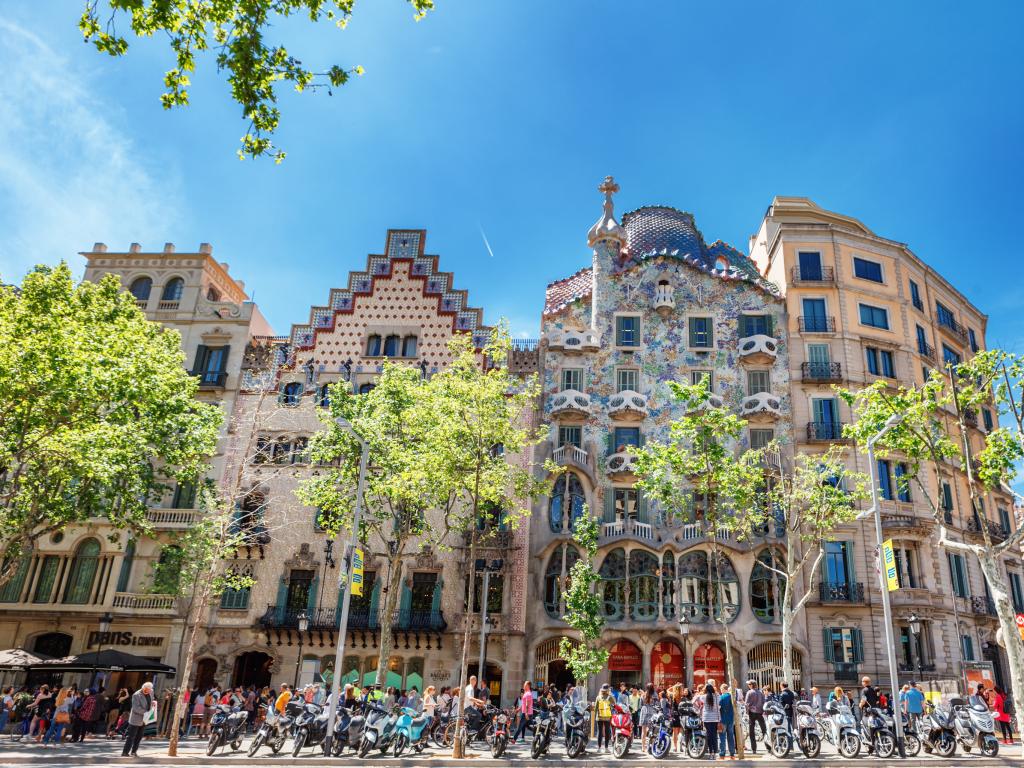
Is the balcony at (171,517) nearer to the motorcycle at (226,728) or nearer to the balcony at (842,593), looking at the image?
the motorcycle at (226,728)

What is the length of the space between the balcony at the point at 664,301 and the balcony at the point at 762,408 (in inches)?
227

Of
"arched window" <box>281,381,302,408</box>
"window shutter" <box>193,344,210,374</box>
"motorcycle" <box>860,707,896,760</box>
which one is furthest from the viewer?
"window shutter" <box>193,344,210,374</box>

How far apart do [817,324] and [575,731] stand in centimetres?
2404

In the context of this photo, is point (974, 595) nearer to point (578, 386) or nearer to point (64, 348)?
point (578, 386)

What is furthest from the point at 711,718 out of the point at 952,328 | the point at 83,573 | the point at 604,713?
the point at 952,328

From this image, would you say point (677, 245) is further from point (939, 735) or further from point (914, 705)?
point (939, 735)

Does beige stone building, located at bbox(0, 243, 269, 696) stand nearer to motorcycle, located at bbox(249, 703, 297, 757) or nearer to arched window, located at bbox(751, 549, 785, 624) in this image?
motorcycle, located at bbox(249, 703, 297, 757)

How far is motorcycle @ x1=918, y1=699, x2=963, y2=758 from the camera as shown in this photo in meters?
18.0

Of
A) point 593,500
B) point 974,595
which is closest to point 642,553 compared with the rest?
point 593,500

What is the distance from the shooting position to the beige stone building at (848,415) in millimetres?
29578

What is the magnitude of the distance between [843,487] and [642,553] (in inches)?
369

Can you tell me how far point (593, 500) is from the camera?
1266 inches

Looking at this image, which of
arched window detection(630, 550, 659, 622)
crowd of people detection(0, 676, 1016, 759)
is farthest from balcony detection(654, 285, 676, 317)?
crowd of people detection(0, 676, 1016, 759)

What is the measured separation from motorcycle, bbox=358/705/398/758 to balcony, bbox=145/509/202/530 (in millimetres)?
17510
